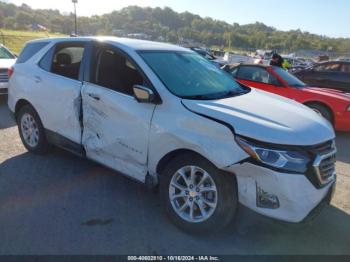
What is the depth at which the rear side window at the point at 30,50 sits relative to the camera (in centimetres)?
493

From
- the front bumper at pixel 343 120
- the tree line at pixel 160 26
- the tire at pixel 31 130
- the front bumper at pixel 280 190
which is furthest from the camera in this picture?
the tree line at pixel 160 26

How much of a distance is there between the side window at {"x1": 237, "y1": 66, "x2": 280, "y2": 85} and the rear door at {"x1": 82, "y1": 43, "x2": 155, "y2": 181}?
4860 mm

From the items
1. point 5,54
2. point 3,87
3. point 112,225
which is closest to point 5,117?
point 3,87

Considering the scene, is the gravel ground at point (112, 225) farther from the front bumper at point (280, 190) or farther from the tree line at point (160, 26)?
the tree line at point (160, 26)

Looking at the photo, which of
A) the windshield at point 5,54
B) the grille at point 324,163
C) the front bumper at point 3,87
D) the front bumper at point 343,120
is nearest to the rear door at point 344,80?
the front bumper at point 343,120

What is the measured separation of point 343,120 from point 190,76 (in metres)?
4.97

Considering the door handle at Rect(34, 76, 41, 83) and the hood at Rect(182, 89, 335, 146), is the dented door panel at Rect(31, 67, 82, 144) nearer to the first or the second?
the door handle at Rect(34, 76, 41, 83)

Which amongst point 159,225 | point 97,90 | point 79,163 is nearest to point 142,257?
point 159,225

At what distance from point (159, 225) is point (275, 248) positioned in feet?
3.76

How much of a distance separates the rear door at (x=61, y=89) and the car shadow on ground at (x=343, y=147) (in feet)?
14.8

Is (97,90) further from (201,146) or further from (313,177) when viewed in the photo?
(313,177)

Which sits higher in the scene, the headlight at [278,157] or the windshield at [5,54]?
the headlight at [278,157]

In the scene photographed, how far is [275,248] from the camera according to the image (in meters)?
3.19

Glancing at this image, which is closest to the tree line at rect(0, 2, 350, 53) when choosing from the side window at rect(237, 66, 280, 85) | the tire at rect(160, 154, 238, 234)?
the side window at rect(237, 66, 280, 85)
